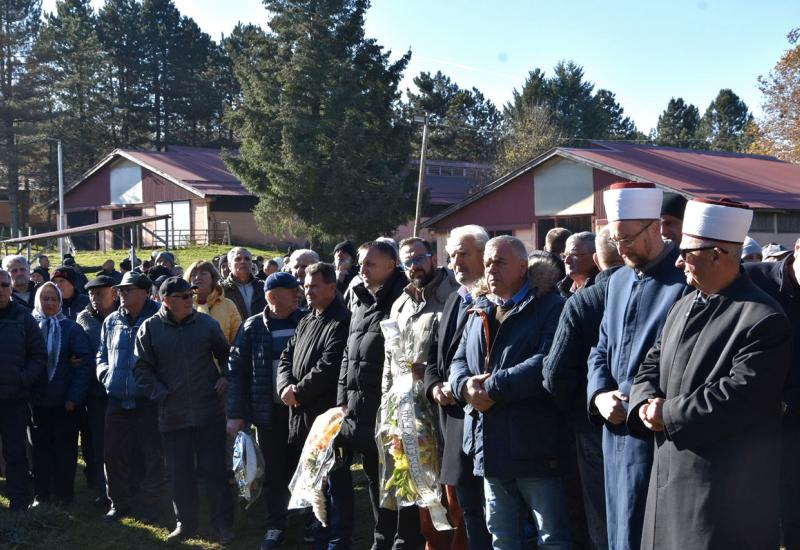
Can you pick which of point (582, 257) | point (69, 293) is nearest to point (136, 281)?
point (69, 293)

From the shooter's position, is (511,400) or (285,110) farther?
(285,110)

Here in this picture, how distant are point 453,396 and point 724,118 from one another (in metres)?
84.1

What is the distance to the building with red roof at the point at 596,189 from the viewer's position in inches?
1075

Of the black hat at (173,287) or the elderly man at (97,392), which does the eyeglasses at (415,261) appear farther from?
the elderly man at (97,392)

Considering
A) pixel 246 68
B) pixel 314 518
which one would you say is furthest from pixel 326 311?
pixel 246 68

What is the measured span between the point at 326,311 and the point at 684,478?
347 centimetres

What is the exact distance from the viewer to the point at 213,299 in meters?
8.20

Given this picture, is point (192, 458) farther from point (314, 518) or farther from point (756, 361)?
point (756, 361)

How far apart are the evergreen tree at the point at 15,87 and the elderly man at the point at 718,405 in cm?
5095

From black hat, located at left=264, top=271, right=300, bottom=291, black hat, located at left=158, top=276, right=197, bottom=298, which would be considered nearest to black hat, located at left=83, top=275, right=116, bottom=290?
black hat, located at left=158, top=276, right=197, bottom=298

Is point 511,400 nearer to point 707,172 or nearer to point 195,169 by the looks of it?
point 707,172

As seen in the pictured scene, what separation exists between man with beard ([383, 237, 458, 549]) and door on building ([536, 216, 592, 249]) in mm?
22860

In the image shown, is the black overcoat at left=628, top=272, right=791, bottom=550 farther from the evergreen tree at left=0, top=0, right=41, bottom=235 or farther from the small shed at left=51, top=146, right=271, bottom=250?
the evergreen tree at left=0, top=0, right=41, bottom=235

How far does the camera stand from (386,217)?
34.8 meters
